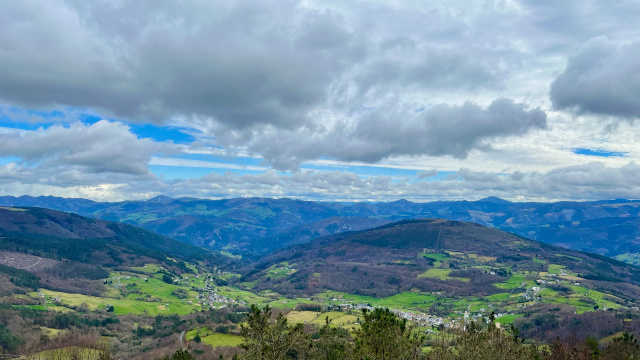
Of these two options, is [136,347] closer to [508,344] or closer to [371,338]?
[371,338]

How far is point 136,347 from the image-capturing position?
479 feet

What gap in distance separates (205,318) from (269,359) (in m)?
163

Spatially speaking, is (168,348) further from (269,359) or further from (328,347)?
(269,359)

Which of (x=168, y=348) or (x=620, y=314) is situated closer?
(x=168, y=348)

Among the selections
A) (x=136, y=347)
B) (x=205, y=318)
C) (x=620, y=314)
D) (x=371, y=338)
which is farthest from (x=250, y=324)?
(x=620, y=314)

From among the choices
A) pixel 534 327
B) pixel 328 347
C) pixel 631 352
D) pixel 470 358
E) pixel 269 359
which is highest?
pixel 470 358

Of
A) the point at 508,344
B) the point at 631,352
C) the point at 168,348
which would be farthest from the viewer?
the point at 168,348

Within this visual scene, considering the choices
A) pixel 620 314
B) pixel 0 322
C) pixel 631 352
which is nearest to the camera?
pixel 631 352

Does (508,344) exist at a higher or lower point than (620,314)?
higher

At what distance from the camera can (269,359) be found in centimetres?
3731

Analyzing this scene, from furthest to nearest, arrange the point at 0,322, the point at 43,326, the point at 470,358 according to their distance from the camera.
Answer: the point at 43,326 → the point at 0,322 → the point at 470,358

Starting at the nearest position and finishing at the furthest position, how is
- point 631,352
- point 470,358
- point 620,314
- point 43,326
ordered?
point 470,358 < point 631,352 < point 43,326 < point 620,314

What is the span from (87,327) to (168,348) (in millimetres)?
61980

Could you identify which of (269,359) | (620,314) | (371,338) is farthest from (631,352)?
(620,314)
